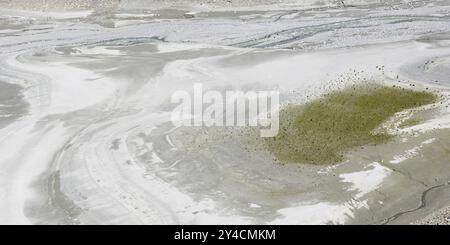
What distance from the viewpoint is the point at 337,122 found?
21.5 m

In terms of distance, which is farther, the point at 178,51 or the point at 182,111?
the point at 178,51

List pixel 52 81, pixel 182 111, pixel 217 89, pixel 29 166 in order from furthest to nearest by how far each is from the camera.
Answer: pixel 52 81
pixel 217 89
pixel 182 111
pixel 29 166

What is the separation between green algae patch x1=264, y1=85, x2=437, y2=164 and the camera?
62.9 ft

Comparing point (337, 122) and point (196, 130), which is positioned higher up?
point (337, 122)

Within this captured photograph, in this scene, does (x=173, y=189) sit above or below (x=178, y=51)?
below

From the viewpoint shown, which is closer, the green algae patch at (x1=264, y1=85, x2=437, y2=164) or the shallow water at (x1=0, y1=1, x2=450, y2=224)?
the shallow water at (x1=0, y1=1, x2=450, y2=224)

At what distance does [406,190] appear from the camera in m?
16.6

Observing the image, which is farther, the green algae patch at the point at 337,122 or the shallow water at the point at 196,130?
the green algae patch at the point at 337,122

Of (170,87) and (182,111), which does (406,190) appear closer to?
(182,111)

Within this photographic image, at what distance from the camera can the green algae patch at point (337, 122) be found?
62.9ft
